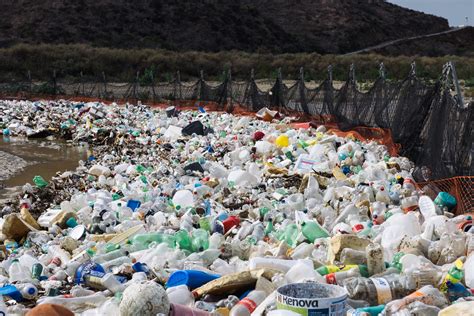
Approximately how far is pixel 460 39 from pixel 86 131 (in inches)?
2122

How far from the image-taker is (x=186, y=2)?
4956 centimetres

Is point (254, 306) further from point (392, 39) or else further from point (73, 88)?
point (392, 39)

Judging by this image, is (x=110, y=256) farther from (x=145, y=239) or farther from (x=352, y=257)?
(x=352, y=257)

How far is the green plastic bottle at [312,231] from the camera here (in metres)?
4.88

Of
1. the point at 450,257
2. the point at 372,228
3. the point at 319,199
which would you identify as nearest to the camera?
the point at 450,257

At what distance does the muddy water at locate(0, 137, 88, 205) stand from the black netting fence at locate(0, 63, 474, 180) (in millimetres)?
4347

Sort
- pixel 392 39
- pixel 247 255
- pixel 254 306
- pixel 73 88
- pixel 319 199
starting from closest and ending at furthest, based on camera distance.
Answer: pixel 254 306 < pixel 247 255 < pixel 319 199 < pixel 73 88 < pixel 392 39

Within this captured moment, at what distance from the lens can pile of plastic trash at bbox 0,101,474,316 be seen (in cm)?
342

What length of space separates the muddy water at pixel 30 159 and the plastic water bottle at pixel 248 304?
19.2 feet

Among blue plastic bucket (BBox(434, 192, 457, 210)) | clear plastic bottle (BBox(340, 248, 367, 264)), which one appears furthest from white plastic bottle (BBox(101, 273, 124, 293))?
blue plastic bucket (BBox(434, 192, 457, 210))

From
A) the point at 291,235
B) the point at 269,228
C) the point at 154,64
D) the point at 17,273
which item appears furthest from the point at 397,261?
the point at 154,64

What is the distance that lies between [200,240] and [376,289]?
5.86ft

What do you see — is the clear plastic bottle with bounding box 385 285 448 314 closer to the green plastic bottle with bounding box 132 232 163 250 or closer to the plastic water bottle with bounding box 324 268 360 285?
the plastic water bottle with bounding box 324 268 360 285

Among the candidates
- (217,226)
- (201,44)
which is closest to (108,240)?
(217,226)
